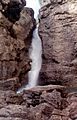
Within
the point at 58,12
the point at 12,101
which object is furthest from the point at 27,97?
the point at 58,12

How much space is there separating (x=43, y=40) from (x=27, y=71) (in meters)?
3.12

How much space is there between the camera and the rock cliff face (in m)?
19.2

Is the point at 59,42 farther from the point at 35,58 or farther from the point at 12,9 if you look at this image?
the point at 12,9

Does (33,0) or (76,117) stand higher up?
(33,0)

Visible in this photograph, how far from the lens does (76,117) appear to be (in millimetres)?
13438

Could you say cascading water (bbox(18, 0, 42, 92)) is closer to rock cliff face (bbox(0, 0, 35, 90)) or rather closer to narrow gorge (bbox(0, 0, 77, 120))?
narrow gorge (bbox(0, 0, 77, 120))

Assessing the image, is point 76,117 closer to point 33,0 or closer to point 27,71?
point 27,71

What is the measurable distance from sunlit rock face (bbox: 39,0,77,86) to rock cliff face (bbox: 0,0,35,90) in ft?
4.75

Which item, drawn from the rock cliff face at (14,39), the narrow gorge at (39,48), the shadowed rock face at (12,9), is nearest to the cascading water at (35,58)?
the narrow gorge at (39,48)

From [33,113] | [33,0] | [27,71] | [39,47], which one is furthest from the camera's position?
[33,0]

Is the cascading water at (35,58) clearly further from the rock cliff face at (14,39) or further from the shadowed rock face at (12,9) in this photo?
the shadowed rock face at (12,9)

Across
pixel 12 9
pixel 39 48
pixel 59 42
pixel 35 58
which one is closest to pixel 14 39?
pixel 12 9

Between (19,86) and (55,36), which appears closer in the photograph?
(19,86)

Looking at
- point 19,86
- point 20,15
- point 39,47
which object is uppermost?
point 20,15
